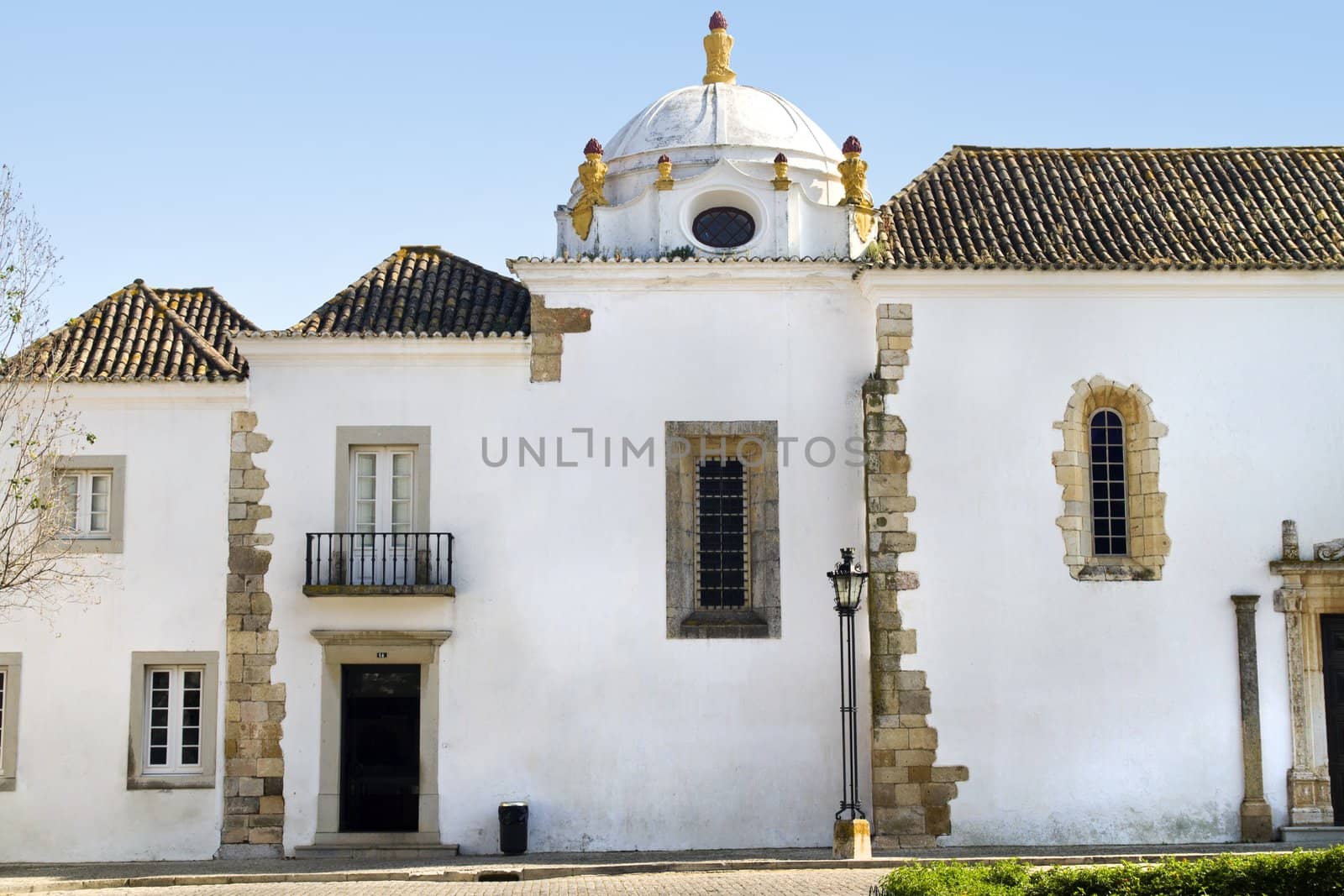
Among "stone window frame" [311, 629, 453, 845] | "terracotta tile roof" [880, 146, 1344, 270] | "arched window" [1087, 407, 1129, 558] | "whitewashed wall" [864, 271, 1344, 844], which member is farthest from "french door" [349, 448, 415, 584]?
"arched window" [1087, 407, 1129, 558]

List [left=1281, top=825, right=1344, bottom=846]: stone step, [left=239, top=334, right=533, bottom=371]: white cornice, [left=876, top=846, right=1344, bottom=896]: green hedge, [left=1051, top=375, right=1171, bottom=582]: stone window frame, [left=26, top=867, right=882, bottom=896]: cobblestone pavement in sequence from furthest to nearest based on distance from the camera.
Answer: [left=239, top=334, right=533, bottom=371]: white cornice, [left=1051, top=375, right=1171, bottom=582]: stone window frame, [left=1281, top=825, right=1344, bottom=846]: stone step, [left=26, top=867, right=882, bottom=896]: cobblestone pavement, [left=876, top=846, right=1344, bottom=896]: green hedge

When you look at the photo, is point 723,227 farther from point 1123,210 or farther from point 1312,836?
point 1312,836

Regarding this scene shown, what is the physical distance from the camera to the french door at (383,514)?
19.5 meters

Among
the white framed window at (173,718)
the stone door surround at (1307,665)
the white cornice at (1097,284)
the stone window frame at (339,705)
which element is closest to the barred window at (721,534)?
the white cornice at (1097,284)

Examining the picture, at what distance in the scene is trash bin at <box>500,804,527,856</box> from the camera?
18797mm

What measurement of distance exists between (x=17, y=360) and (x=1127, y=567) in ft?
43.1

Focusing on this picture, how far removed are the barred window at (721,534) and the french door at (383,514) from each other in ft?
11.3

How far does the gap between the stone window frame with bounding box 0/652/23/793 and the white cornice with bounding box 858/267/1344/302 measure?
36.4 ft

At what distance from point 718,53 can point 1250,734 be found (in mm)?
11721

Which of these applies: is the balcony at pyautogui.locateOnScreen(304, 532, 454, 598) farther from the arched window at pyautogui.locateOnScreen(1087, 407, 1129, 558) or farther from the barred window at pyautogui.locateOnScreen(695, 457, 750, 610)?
the arched window at pyautogui.locateOnScreen(1087, 407, 1129, 558)

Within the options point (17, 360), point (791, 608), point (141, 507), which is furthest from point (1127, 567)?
point (17, 360)

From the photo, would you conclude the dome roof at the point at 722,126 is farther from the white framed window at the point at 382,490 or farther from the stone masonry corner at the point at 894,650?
the white framed window at the point at 382,490

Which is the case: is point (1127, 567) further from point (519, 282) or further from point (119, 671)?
point (119, 671)

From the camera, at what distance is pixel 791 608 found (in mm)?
19344
